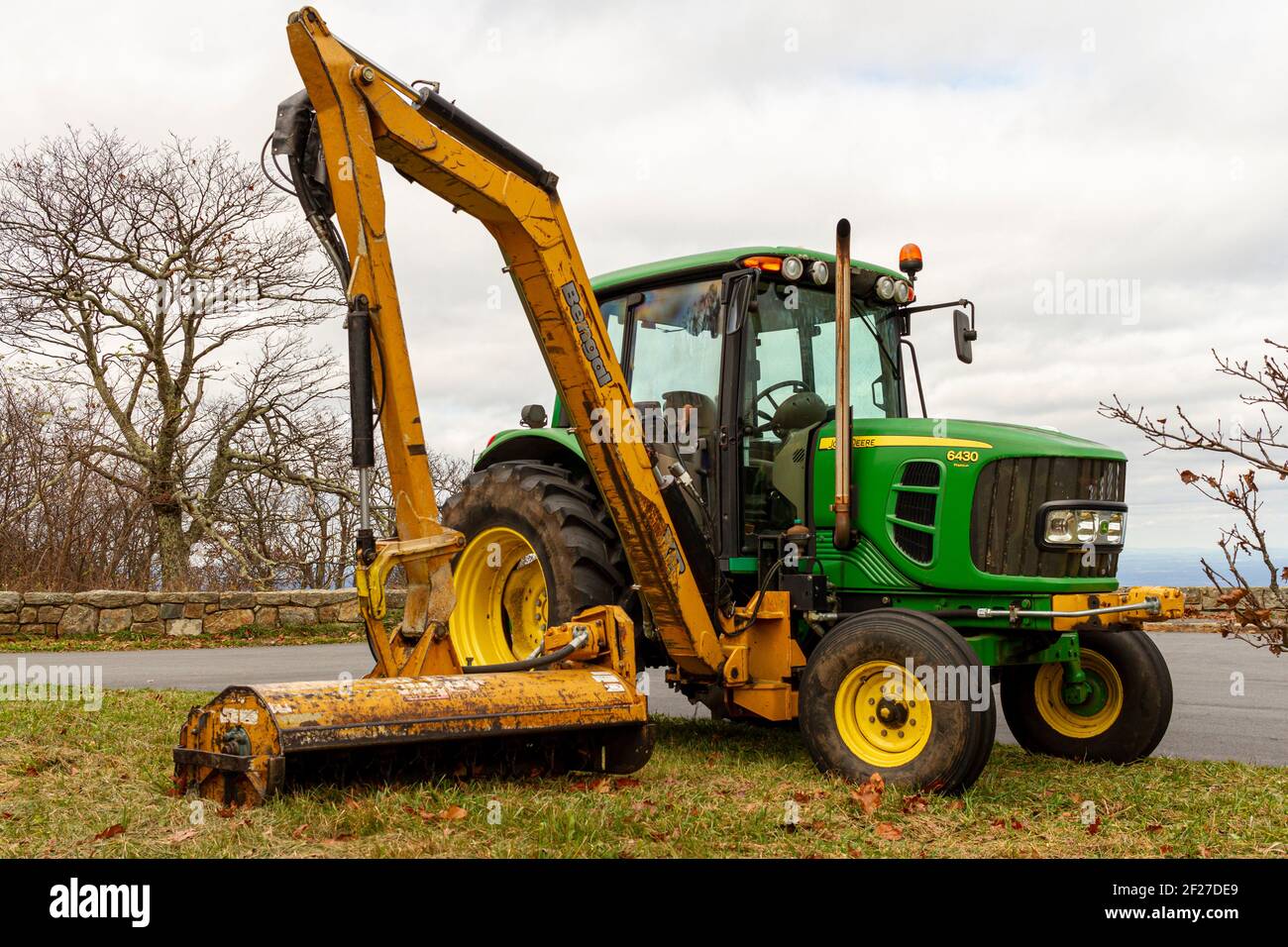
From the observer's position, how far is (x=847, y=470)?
6199 millimetres

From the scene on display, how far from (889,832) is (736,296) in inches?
117

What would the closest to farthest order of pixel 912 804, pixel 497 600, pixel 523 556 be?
pixel 912 804, pixel 523 556, pixel 497 600

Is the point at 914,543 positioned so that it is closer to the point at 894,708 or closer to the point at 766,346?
the point at 894,708

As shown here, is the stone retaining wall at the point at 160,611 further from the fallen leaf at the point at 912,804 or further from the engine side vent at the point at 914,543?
the fallen leaf at the point at 912,804

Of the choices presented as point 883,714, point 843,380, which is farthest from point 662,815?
point 843,380

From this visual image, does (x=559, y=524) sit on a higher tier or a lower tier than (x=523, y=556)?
higher

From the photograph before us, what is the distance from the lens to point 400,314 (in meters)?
5.82

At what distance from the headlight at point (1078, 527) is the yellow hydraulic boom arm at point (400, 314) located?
1809 millimetres

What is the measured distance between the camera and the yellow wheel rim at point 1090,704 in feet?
22.2

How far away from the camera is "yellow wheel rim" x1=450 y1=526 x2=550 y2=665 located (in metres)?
7.42

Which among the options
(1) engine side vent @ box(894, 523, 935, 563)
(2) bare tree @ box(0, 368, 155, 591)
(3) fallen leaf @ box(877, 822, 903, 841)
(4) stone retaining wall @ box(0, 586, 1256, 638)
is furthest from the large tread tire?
(2) bare tree @ box(0, 368, 155, 591)

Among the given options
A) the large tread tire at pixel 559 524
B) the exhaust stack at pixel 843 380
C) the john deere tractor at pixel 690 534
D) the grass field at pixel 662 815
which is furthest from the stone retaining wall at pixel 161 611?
the exhaust stack at pixel 843 380
